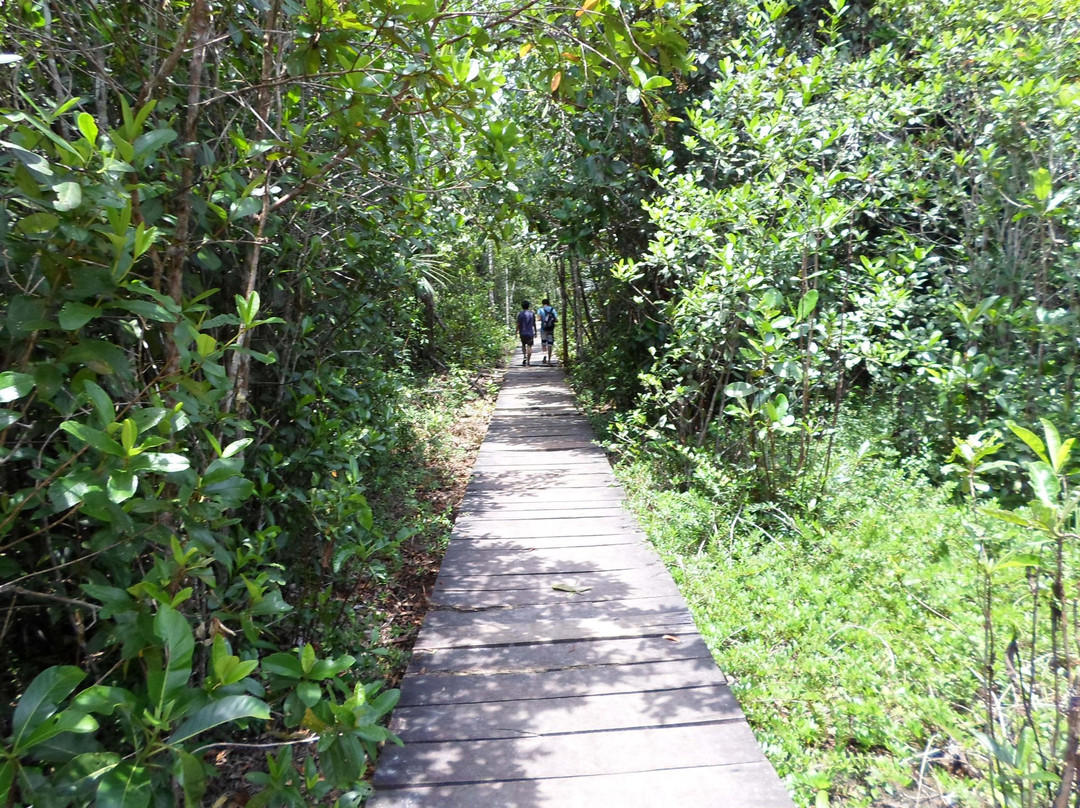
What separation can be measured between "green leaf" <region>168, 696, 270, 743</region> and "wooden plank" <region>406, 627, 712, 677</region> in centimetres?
196

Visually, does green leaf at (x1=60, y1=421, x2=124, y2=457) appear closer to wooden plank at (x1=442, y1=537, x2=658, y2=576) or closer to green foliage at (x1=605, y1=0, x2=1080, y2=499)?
wooden plank at (x1=442, y1=537, x2=658, y2=576)

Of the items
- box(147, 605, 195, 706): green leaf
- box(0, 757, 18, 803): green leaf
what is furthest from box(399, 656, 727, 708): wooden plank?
box(0, 757, 18, 803): green leaf

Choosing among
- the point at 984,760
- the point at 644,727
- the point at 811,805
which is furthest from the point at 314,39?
the point at 984,760

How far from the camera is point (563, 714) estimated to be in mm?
2846

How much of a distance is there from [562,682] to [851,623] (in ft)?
4.80

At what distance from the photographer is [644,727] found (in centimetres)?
275

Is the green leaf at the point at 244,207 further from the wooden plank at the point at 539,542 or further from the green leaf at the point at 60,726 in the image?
the wooden plank at the point at 539,542

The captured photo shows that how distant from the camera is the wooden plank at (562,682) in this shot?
2.98 metres

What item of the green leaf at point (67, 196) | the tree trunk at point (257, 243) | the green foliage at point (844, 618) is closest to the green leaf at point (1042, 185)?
the green foliage at point (844, 618)

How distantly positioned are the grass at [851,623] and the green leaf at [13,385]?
2.56 meters

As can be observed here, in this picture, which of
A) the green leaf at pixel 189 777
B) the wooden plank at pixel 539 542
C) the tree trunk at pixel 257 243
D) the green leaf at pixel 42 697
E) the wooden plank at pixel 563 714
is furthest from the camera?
the wooden plank at pixel 539 542

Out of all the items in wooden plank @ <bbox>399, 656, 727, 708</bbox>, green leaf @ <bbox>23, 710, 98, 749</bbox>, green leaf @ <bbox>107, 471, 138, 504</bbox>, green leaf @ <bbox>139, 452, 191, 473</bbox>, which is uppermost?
green leaf @ <bbox>139, 452, 191, 473</bbox>

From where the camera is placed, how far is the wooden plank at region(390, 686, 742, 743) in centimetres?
275

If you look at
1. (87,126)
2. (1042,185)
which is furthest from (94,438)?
(1042,185)
